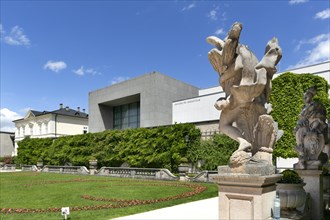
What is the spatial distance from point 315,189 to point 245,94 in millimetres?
3633

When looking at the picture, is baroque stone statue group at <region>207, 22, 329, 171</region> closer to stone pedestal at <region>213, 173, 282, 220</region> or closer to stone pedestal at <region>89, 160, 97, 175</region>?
stone pedestal at <region>213, 173, 282, 220</region>

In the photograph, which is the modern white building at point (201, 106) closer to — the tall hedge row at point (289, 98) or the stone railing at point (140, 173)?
the tall hedge row at point (289, 98)

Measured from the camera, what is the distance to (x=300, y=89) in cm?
2464

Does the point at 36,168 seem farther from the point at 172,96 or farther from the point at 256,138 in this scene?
the point at 256,138

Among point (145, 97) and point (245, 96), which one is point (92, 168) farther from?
point (245, 96)

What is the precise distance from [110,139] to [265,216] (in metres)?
30.1

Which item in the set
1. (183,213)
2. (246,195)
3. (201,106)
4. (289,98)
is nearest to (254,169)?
(246,195)

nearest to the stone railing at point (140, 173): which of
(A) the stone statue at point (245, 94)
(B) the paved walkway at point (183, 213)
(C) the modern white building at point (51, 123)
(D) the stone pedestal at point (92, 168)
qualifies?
(D) the stone pedestal at point (92, 168)

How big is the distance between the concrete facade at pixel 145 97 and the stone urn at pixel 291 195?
35.2 m

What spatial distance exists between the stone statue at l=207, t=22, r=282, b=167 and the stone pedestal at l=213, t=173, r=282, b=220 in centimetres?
30

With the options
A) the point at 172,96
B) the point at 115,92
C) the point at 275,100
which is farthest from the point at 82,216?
the point at 115,92

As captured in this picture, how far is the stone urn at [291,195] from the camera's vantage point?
18.2 ft

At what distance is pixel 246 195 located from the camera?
477 centimetres

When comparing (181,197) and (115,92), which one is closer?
(181,197)
